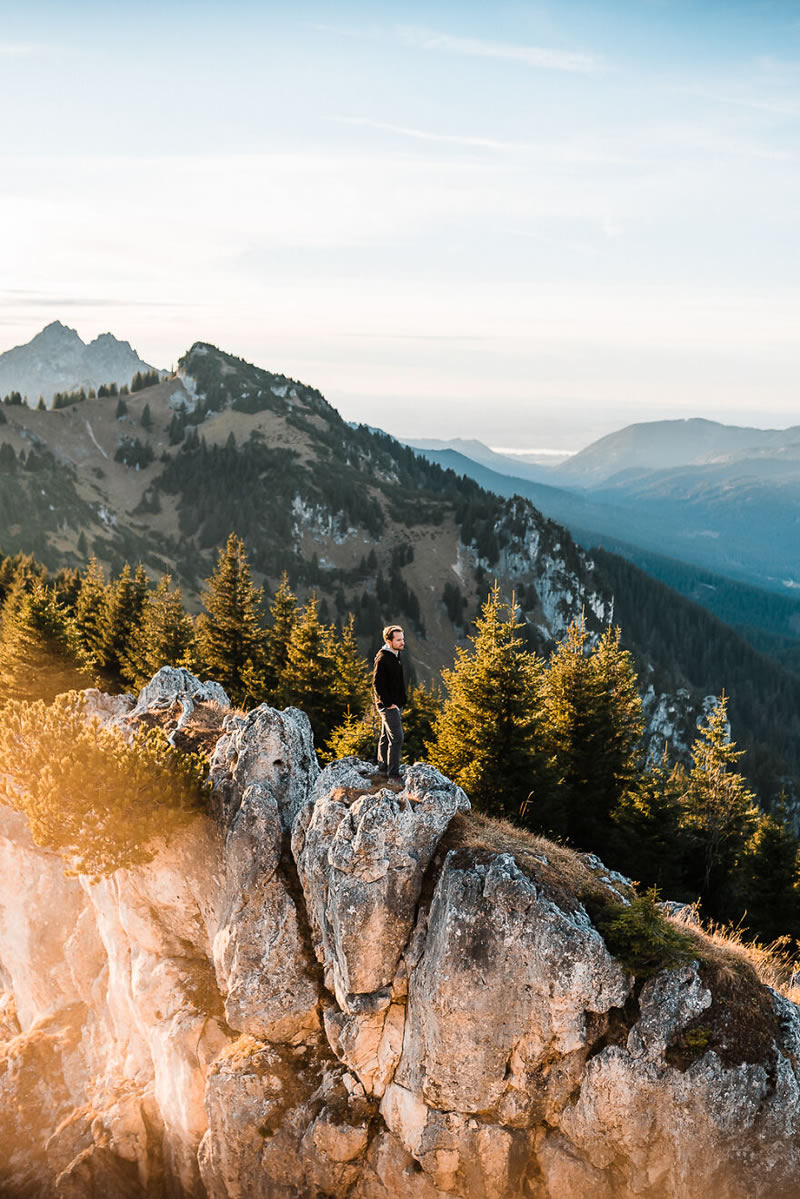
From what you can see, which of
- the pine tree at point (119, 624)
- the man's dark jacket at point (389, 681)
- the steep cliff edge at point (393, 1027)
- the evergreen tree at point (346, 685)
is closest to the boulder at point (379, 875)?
the steep cliff edge at point (393, 1027)

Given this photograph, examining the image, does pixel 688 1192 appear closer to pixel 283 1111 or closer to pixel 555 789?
pixel 283 1111

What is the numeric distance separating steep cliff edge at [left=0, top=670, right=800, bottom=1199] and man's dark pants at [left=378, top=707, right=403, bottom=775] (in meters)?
0.67

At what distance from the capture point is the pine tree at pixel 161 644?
43866mm

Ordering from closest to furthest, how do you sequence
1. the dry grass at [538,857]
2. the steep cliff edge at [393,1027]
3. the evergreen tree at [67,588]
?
Answer: the steep cliff edge at [393,1027] → the dry grass at [538,857] → the evergreen tree at [67,588]

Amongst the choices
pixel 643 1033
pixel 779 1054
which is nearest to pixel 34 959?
pixel 643 1033

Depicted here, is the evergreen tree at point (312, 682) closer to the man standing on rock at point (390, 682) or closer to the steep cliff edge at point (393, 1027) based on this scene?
the steep cliff edge at point (393, 1027)

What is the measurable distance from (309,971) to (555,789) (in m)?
13.5

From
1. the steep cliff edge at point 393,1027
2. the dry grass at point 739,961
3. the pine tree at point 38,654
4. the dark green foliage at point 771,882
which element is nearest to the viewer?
the steep cliff edge at point 393,1027

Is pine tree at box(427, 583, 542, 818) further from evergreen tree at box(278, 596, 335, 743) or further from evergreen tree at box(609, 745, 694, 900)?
evergreen tree at box(278, 596, 335, 743)

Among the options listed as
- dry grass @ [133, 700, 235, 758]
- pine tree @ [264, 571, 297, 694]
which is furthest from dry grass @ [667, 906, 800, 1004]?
pine tree @ [264, 571, 297, 694]

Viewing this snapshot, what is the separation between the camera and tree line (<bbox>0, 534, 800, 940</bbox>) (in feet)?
91.1

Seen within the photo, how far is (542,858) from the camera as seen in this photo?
17.3 m

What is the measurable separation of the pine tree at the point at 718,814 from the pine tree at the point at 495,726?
1099 cm

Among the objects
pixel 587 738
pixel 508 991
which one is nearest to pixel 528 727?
pixel 587 738
